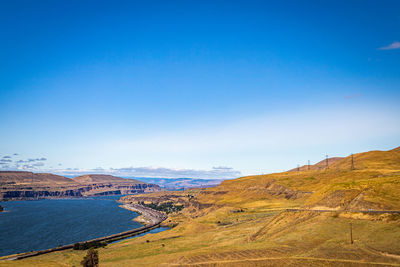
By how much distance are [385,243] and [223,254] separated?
86.4 feet

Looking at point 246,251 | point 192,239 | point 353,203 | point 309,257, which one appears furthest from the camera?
point 192,239

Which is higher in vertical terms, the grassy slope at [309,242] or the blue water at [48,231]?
the grassy slope at [309,242]

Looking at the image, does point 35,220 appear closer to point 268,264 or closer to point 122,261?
point 122,261

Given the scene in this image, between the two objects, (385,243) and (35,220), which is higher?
(385,243)

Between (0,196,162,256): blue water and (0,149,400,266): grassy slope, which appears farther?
(0,196,162,256): blue water

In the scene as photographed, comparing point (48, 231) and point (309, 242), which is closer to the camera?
point (309, 242)

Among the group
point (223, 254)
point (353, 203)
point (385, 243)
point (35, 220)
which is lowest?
point (35, 220)

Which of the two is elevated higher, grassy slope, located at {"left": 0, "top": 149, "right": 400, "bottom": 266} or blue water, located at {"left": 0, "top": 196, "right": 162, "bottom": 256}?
grassy slope, located at {"left": 0, "top": 149, "right": 400, "bottom": 266}

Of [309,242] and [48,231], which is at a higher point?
[309,242]

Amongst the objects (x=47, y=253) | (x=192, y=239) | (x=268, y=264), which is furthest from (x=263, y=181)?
(x=268, y=264)

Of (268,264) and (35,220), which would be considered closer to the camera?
(268,264)

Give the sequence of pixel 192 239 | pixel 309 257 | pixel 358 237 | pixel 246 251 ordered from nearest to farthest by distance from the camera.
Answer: pixel 309 257 → pixel 358 237 → pixel 246 251 → pixel 192 239

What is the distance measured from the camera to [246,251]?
4984 centimetres

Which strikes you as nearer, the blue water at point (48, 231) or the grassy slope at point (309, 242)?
the grassy slope at point (309, 242)
